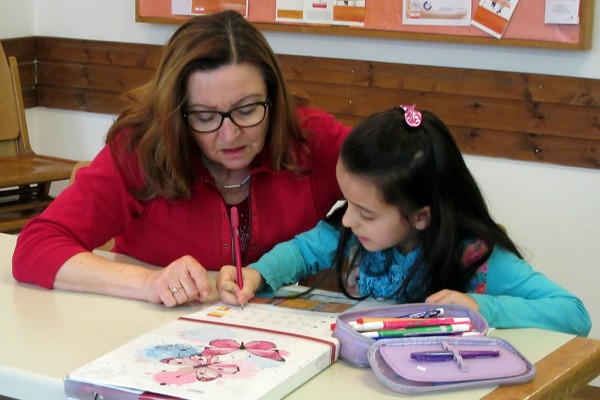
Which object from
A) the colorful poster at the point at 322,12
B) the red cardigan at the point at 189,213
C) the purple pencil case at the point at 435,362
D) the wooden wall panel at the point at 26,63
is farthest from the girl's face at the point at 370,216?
the wooden wall panel at the point at 26,63

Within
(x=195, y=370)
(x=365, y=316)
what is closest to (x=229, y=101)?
(x=365, y=316)

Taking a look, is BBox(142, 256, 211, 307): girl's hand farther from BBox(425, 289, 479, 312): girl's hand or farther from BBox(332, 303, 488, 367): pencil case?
BBox(425, 289, 479, 312): girl's hand

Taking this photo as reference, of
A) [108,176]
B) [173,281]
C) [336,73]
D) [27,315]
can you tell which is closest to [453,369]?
[173,281]

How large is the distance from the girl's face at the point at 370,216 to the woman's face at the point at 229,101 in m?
0.26

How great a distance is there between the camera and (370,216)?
67.0 inches

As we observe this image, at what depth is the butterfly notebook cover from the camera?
4.20 ft

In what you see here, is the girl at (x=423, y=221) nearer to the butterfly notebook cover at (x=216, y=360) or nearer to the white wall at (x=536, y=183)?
the butterfly notebook cover at (x=216, y=360)

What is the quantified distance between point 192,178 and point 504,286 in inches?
26.3

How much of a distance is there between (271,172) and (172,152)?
23 centimetres

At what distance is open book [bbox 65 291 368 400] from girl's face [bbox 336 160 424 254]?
0.51ft

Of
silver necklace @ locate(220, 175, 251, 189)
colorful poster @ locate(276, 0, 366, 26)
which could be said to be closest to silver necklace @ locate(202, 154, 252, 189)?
silver necklace @ locate(220, 175, 251, 189)

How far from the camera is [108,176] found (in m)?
1.96

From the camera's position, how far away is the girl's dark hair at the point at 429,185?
1697 millimetres

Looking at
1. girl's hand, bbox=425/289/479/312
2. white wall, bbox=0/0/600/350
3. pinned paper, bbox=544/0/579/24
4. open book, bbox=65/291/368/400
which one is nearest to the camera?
open book, bbox=65/291/368/400
